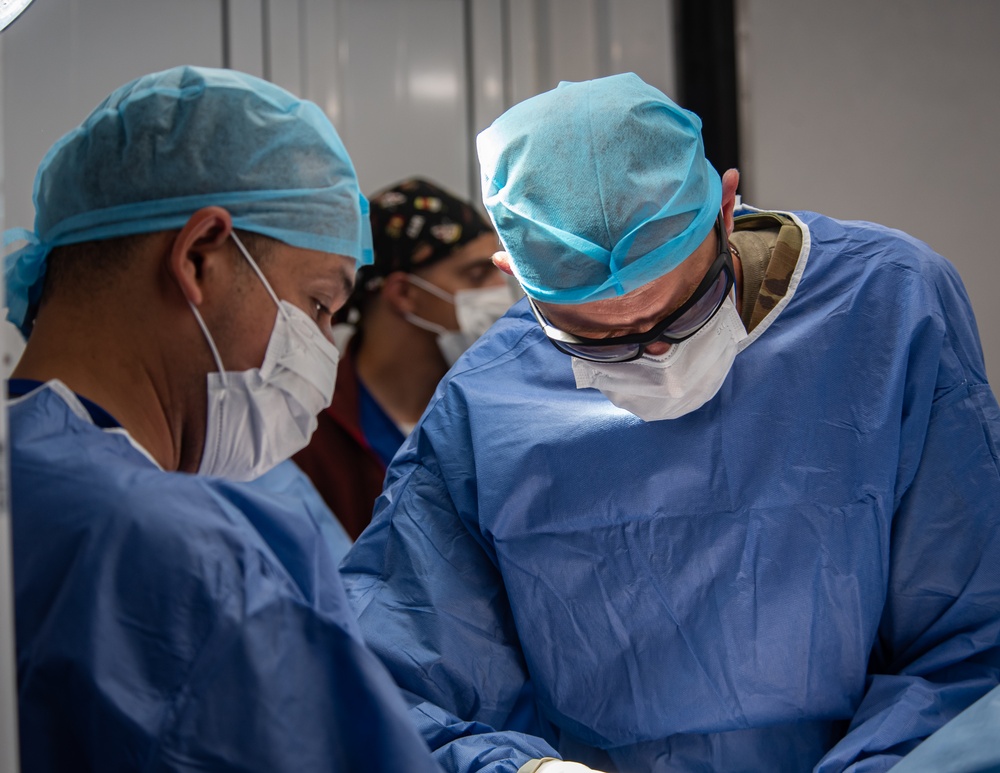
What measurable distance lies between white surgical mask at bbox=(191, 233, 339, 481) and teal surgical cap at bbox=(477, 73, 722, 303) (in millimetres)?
289

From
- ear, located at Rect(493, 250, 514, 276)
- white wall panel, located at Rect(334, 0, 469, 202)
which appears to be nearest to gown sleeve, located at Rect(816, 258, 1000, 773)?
ear, located at Rect(493, 250, 514, 276)

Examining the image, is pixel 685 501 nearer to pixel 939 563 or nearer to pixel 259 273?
pixel 939 563

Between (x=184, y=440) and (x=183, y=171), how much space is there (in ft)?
1.00

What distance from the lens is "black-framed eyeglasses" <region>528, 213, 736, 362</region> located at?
1.36 metres

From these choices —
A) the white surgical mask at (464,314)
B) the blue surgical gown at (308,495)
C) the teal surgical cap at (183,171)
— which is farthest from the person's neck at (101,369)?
the white surgical mask at (464,314)

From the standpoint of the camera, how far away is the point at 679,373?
138 cm

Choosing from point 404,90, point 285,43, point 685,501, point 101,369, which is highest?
point 285,43

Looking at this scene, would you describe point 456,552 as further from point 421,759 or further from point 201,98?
point 201,98

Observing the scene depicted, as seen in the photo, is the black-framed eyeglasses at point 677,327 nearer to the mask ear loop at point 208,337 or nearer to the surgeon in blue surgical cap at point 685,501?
the surgeon in blue surgical cap at point 685,501

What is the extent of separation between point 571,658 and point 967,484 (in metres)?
0.54

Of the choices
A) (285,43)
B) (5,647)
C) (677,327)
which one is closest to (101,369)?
(5,647)

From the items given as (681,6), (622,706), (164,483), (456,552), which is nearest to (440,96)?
(681,6)

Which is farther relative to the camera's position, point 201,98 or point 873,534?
point 873,534

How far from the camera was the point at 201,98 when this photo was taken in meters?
1.18
